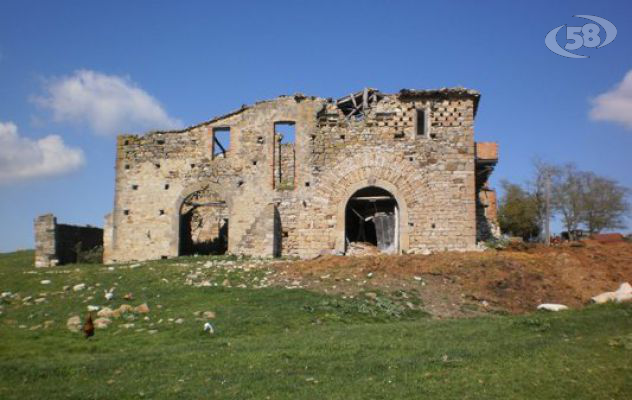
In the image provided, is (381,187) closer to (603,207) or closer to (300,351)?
(300,351)

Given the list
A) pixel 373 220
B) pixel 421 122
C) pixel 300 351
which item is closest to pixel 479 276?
pixel 373 220

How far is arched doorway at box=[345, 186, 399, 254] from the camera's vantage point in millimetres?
21609

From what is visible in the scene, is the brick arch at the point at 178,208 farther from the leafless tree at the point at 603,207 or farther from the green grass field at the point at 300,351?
the leafless tree at the point at 603,207

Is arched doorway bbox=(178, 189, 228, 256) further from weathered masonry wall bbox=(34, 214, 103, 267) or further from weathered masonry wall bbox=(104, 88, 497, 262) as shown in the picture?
weathered masonry wall bbox=(34, 214, 103, 267)

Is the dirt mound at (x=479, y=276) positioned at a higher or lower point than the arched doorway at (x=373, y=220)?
lower

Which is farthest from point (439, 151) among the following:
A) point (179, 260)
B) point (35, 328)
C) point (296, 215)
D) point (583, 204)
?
point (583, 204)

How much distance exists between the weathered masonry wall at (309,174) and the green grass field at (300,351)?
7.22m

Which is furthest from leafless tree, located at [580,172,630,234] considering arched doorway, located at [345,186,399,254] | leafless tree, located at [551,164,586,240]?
arched doorway, located at [345,186,399,254]

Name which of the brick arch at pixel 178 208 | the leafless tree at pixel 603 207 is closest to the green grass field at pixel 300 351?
the brick arch at pixel 178 208

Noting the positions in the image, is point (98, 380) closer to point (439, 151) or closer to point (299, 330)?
point (299, 330)

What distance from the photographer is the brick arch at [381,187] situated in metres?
21.1

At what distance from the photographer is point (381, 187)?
21.4 m

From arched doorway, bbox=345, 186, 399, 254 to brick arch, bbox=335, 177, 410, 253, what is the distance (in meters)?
0.22

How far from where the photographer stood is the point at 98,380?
8.19 m
